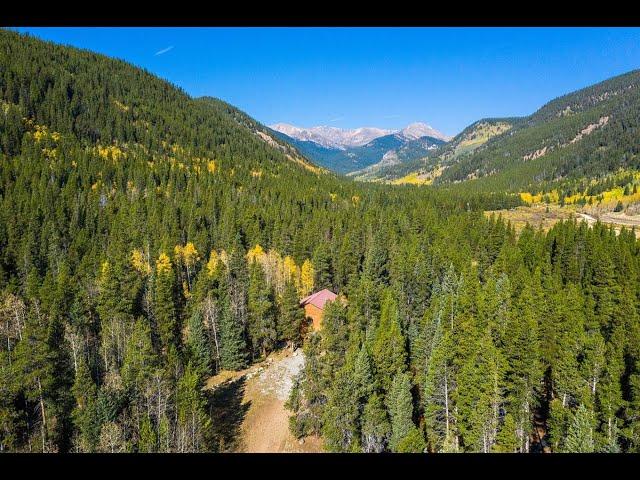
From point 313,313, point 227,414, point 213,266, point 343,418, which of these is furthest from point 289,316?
point 343,418

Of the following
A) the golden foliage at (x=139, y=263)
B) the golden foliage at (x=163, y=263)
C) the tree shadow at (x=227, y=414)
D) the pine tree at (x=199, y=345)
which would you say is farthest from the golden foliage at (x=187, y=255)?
the tree shadow at (x=227, y=414)

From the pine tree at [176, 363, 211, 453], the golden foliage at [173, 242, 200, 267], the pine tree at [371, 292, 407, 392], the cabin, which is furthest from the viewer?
the golden foliage at [173, 242, 200, 267]

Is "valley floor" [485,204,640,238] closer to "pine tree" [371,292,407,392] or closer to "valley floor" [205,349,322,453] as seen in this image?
"valley floor" [205,349,322,453]

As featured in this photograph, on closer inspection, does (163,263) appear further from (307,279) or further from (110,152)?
(110,152)

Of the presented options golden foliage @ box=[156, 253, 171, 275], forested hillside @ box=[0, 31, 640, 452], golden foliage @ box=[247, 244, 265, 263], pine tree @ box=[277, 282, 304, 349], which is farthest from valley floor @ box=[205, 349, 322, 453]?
golden foliage @ box=[247, 244, 265, 263]

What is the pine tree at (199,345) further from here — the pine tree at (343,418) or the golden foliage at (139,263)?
the golden foliage at (139,263)

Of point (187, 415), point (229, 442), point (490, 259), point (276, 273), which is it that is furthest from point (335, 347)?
point (490, 259)
